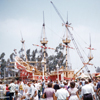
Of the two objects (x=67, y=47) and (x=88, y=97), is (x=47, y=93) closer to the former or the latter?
(x=88, y=97)

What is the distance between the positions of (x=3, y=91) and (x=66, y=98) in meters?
6.79

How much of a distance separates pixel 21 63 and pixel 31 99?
45.7m

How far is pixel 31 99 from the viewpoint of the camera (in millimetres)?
15211

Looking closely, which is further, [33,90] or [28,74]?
[28,74]

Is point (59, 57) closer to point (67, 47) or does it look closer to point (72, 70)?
point (67, 47)

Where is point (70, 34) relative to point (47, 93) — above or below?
above

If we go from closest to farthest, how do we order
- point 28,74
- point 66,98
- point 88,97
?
point 66,98 → point 88,97 → point 28,74

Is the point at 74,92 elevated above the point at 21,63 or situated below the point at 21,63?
below

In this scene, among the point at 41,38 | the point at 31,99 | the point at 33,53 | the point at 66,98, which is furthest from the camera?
the point at 33,53

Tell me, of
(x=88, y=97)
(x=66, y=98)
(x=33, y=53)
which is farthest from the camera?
(x=33, y=53)

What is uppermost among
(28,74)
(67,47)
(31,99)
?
(67,47)

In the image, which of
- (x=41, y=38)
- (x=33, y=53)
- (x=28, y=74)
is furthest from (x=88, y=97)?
(x=33, y=53)

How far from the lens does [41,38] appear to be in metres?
69.2

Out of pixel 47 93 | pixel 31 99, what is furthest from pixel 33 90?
pixel 47 93
